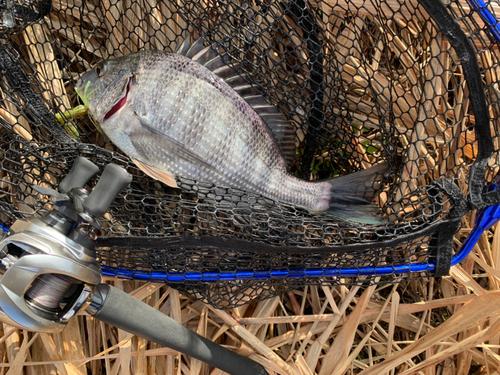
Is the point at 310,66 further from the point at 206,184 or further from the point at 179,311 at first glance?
the point at 179,311

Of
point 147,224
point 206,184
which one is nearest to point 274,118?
point 206,184

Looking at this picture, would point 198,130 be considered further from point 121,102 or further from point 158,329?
point 158,329

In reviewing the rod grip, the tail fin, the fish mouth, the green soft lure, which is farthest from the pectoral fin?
the tail fin

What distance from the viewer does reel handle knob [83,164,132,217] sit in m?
1.01

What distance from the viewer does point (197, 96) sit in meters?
1.50

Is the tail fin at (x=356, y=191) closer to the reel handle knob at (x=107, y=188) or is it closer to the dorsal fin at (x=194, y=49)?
the dorsal fin at (x=194, y=49)

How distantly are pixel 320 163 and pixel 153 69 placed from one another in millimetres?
837

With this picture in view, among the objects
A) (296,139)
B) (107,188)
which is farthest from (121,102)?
(296,139)

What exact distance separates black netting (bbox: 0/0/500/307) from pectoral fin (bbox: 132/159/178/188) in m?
0.05

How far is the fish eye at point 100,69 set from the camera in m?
1.54

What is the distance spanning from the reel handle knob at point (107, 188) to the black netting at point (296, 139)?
29 cm

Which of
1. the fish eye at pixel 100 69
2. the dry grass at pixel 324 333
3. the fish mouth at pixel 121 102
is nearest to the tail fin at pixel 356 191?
the dry grass at pixel 324 333

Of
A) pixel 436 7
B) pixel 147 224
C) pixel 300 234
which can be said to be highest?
pixel 436 7

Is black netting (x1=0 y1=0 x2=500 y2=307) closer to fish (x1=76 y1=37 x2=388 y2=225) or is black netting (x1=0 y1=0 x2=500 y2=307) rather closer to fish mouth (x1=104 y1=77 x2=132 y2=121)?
fish (x1=76 y1=37 x2=388 y2=225)
